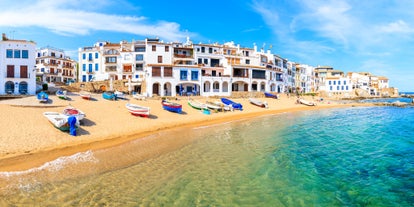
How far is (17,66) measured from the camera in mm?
38812

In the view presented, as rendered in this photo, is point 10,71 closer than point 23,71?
Yes

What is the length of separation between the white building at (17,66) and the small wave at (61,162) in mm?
31733

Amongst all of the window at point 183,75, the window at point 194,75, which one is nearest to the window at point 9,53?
the window at point 183,75

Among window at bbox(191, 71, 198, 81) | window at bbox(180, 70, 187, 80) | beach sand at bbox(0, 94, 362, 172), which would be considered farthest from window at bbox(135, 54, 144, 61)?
beach sand at bbox(0, 94, 362, 172)

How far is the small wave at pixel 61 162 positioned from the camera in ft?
40.3

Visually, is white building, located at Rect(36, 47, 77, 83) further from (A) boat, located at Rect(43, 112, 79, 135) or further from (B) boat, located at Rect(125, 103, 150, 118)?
(A) boat, located at Rect(43, 112, 79, 135)

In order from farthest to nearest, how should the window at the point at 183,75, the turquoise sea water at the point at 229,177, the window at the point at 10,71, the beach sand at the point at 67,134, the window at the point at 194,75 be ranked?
the window at the point at 194,75
the window at the point at 183,75
the window at the point at 10,71
the beach sand at the point at 67,134
the turquoise sea water at the point at 229,177

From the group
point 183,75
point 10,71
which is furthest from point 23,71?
point 183,75

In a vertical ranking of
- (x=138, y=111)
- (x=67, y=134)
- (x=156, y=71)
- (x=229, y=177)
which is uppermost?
(x=156, y=71)

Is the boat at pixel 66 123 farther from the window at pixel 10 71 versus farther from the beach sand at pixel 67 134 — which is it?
the window at pixel 10 71

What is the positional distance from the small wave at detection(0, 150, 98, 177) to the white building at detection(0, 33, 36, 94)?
104 ft

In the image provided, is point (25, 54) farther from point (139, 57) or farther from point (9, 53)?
point (139, 57)

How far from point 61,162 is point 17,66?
34300 mm

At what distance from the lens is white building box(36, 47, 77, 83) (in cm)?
7400
